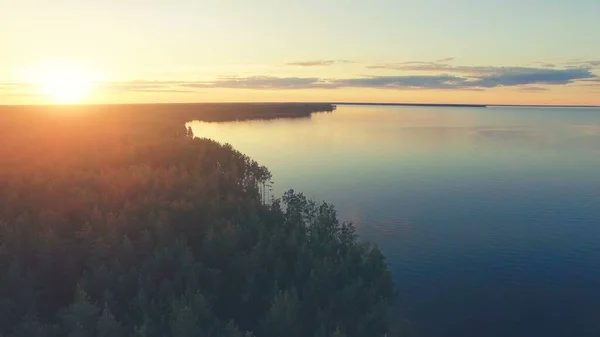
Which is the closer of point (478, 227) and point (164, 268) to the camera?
point (164, 268)

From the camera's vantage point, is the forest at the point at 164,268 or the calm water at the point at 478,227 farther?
the calm water at the point at 478,227

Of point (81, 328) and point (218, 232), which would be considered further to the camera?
point (218, 232)

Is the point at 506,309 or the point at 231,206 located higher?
the point at 231,206

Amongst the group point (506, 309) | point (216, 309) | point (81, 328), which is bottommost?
point (506, 309)

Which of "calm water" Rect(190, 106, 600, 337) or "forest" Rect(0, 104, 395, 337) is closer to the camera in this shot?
"forest" Rect(0, 104, 395, 337)

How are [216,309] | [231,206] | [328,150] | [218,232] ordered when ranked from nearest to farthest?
[216,309] → [218,232] → [231,206] → [328,150]

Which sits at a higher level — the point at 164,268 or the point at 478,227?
the point at 164,268

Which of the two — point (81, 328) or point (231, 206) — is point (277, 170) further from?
point (81, 328)

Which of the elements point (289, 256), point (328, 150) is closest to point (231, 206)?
point (289, 256)
